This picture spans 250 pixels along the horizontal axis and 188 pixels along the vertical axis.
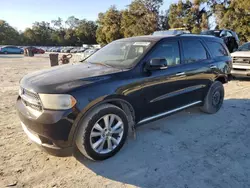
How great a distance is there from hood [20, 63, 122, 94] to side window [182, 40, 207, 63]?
1657 millimetres

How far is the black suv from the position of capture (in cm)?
277

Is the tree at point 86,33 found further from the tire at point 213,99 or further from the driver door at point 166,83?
the driver door at point 166,83

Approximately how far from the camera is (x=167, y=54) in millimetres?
3990

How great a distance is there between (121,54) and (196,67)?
1.55m

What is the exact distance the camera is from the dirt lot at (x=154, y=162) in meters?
2.75

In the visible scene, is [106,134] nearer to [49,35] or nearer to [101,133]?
[101,133]

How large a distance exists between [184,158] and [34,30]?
91833 mm

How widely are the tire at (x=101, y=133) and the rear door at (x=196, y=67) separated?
1.71 m

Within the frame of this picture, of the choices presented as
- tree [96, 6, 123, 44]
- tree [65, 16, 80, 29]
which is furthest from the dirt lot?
tree [65, 16, 80, 29]

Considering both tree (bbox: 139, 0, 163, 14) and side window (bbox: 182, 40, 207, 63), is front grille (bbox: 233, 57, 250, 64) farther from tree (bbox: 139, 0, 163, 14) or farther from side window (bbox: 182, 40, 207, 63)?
tree (bbox: 139, 0, 163, 14)

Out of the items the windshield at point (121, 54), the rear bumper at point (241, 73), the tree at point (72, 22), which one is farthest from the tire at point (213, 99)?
the tree at point (72, 22)

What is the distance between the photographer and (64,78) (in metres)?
3.06

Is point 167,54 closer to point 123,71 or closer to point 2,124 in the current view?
point 123,71

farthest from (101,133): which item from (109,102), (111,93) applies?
(111,93)
